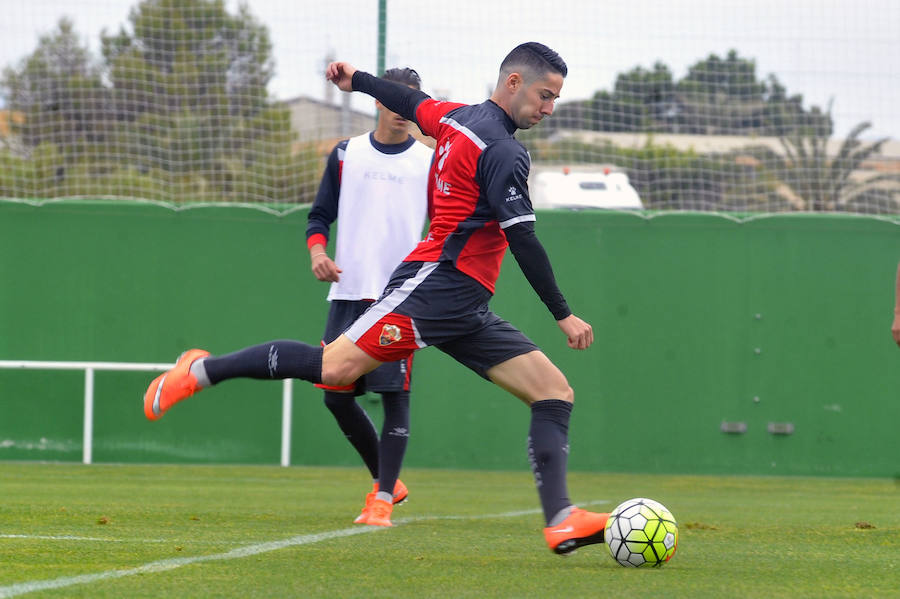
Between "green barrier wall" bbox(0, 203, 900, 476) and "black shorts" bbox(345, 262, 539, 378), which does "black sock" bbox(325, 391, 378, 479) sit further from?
"green barrier wall" bbox(0, 203, 900, 476)

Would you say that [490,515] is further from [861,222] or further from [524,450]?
[861,222]

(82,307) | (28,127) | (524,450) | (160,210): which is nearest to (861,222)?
(524,450)

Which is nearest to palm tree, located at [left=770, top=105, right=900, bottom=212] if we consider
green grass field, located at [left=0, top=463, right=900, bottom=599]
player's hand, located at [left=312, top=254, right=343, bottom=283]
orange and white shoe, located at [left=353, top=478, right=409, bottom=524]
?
green grass field, located at [left=0, top=463, right=900, bottom=599]

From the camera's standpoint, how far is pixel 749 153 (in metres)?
13.0

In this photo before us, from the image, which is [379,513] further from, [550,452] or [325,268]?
[550,452]

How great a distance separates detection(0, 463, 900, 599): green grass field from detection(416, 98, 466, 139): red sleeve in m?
1.66

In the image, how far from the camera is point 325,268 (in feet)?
19.7

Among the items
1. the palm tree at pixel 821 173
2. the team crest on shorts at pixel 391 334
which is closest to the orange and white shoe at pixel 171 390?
the team crest on shorts at pixel 391 334

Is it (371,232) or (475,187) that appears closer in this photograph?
(475,187)

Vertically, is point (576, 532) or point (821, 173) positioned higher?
point (821, 173)

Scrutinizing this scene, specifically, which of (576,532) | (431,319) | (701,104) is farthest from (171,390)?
(701,104)

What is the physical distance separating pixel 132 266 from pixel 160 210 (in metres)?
0.57

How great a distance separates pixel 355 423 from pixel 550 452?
6.50ft

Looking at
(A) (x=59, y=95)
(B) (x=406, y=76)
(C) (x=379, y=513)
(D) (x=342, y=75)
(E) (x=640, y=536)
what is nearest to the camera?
(E) (x=640, y=536)
